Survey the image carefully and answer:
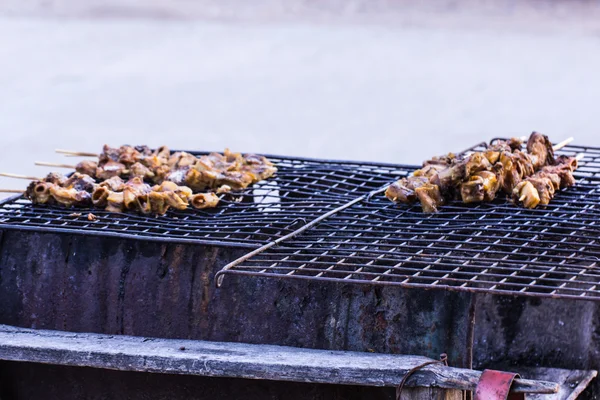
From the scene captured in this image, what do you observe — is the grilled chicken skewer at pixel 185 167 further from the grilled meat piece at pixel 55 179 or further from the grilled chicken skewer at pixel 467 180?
the grilled chicken skewer at pixel 467 180

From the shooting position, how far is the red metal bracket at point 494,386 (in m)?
3.25

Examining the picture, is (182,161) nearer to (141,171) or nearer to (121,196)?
(141,171)

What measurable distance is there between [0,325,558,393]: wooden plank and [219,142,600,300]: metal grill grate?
1.13ft

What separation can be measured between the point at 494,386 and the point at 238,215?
1883 mm

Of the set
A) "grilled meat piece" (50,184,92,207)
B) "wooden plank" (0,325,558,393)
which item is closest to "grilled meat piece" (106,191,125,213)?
"grilled meat piece" (50,184,92,207)

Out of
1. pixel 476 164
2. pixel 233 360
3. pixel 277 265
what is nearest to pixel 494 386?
pixel 233 360

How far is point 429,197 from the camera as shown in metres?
4.69

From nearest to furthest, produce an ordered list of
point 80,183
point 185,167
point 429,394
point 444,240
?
point 429,394, point 444,240, point 80,183, point 185,167

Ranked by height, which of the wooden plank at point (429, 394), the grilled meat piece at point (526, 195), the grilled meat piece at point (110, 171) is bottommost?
the wooden plank at point (429, 394)

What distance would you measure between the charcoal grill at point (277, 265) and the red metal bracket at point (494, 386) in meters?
0.73

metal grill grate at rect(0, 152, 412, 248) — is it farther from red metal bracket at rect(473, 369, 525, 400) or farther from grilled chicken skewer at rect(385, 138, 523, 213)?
red metal bracket at rect(473, 369, 525, 400)

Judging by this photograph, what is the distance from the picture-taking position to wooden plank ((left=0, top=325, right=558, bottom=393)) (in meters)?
3.42

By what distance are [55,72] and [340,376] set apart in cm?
1026

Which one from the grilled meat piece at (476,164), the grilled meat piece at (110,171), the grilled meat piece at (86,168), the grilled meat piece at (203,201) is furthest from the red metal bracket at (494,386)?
the grilled meat piece at (86,168)
